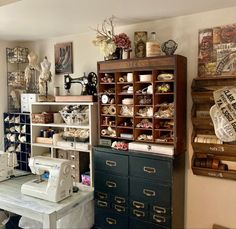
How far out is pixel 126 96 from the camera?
→ 259cm

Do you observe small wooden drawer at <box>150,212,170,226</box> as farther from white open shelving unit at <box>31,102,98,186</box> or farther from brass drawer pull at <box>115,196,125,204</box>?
white open shelving unit at <box>31,102,98,186</box>

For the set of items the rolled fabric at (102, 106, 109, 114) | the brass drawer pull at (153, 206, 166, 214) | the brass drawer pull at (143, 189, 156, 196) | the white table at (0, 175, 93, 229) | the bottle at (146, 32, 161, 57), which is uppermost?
the bottle at (146, 32, 161, 57)

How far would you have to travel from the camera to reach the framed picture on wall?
3.15 meters

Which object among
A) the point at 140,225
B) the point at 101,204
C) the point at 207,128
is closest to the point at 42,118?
the point at 101,204

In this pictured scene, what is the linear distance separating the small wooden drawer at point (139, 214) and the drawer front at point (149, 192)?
0.11 meters

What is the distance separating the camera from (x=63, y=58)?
3.20 meters

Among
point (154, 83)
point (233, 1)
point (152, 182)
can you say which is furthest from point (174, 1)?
point (152, 182)

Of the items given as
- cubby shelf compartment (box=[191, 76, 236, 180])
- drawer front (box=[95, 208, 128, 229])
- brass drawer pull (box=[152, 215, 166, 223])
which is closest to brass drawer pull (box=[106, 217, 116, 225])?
drawer front (box=[95, 208, 128, 229])

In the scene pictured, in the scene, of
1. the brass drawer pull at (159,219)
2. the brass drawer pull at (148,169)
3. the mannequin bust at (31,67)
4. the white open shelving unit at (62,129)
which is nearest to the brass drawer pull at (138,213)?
the brass drawer pull at (159,219)

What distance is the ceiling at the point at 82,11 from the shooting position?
6.76 feet

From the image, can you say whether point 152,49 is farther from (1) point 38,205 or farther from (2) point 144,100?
(1) point 38,205

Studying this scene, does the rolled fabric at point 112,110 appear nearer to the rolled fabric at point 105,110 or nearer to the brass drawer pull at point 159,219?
the rolled fabric at point 105,110

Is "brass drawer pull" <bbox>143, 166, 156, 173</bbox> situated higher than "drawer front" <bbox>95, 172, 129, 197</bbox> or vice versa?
"brass drawer pull" <bbox>143, 166, 156, 173</bbox>

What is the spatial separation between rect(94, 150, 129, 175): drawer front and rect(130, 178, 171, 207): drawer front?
0.14 m
